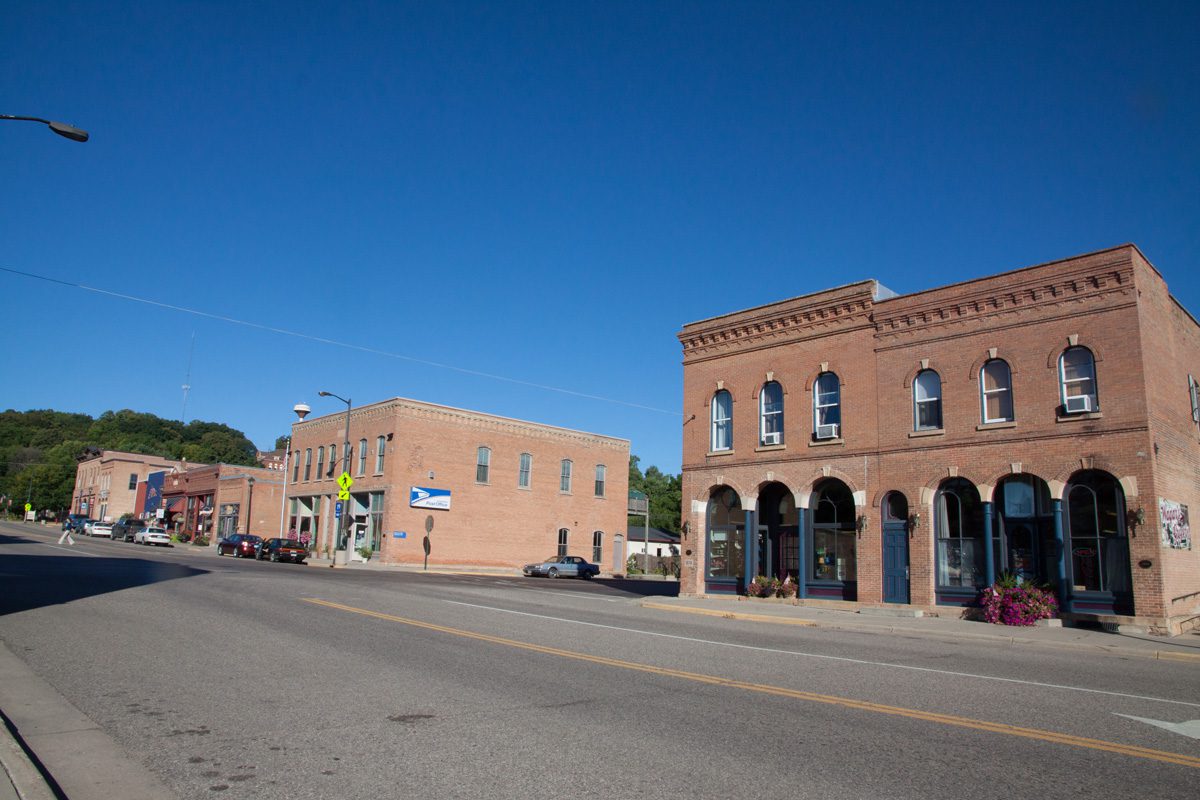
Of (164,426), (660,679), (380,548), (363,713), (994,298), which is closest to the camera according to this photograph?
(363,713)

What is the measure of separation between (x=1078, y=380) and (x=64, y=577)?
88.4ft

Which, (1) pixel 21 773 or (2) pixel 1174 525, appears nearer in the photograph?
(1) pixel 21 773

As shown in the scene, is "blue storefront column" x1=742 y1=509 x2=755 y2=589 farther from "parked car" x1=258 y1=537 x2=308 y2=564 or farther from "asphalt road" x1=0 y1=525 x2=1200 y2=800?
"parked car" x1=258 y1=537 x2=308 y2=564

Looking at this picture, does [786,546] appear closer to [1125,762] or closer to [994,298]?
[994,298]

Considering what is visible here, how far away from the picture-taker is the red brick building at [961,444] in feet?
67.5

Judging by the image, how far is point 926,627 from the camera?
773 inches

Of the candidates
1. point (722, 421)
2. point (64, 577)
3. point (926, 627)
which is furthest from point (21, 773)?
point (722, 421)

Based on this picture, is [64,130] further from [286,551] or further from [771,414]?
[286,551]

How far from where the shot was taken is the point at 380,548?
4762 centimetres

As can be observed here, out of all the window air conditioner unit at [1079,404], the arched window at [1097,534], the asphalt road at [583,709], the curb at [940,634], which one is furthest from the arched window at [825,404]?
the asphalt road at [583,709]

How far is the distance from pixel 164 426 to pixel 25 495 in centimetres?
4016

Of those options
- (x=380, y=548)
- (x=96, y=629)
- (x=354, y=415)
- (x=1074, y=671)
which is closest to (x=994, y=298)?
(x=1074, y=671)

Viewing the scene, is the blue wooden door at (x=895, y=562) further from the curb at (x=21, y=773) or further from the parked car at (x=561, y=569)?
the parked car at (x=561, y=569)

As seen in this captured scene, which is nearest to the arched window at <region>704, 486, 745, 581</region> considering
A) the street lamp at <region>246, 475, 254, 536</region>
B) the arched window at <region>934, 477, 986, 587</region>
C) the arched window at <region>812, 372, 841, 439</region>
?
the arched window at <region>812, 372, 841, 439</region>
